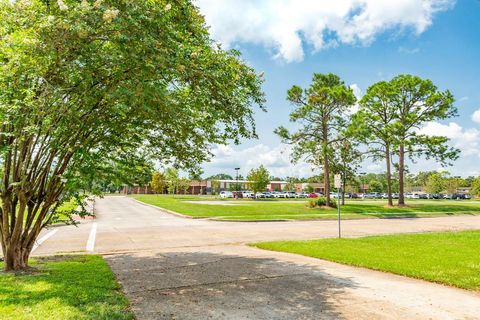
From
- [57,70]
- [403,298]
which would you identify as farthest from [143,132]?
[403,298]

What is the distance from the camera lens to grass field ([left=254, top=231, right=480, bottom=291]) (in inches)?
332

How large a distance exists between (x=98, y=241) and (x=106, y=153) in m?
7.37

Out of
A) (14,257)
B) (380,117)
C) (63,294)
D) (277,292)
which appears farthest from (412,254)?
(380,117)

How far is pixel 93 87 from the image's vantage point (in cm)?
682

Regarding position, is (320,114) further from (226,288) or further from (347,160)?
(226,288)

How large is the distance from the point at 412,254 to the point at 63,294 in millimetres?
9509

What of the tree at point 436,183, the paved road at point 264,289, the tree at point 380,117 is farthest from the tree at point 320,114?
the tree at point 436,183

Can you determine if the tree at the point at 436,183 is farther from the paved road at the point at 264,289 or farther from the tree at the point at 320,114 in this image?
the paved road at the point at 264,289

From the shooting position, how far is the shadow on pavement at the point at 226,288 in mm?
5613

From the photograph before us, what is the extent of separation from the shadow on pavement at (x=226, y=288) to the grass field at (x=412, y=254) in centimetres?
193

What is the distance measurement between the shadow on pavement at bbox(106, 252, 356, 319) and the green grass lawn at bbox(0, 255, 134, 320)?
35 centimetres

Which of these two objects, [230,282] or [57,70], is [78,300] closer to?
[230,282]

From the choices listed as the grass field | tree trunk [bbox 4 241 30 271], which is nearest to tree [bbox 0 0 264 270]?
tree trunk [bbox 4 241 30 271]

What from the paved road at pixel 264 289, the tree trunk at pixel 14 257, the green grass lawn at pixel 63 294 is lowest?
A: the paved road at pixel 264 289
